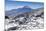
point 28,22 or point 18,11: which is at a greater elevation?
point 18,11

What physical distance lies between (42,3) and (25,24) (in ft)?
1.07

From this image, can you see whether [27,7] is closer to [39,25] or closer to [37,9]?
[37,9]

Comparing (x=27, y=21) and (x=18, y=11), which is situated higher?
(x=18, y=11)

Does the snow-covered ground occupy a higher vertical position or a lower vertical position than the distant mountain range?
lower

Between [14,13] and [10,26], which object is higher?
[14,13]

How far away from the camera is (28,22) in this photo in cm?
92

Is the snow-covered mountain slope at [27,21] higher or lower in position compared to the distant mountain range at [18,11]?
lower

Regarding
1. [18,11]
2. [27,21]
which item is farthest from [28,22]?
[18,11]

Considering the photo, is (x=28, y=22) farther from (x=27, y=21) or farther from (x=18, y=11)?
(x=18, y=11)

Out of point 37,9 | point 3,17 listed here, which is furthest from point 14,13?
point 37,9

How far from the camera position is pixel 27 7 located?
3.05 ft

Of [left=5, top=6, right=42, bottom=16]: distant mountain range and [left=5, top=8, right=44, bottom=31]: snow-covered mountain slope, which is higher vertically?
[left=5, top=6, right=42, bottom=16]: distant mountain range

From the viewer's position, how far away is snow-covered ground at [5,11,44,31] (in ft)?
2.94

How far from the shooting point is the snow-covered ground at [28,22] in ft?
2.94
